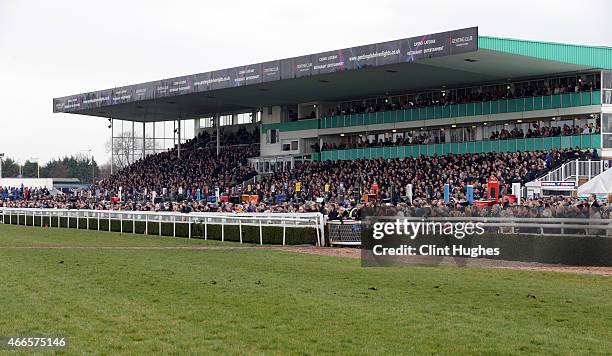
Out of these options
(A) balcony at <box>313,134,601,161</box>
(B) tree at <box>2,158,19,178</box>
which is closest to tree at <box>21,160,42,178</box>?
(B) tree at <box>2,158,19,178</box>

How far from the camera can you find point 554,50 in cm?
4256

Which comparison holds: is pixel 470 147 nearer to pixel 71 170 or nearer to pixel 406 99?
pixel 406 99

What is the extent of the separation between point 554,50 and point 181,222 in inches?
779

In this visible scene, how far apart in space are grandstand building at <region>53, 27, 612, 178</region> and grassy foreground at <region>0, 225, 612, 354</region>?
26259 millimetres

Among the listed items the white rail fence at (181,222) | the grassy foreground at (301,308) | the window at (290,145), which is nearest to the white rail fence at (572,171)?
the white rail fence at (181,222)

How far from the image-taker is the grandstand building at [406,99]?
44156mm

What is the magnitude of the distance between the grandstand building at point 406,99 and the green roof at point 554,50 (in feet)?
0.16

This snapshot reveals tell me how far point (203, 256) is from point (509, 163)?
1039 inches

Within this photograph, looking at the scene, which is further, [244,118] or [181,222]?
[244,118]

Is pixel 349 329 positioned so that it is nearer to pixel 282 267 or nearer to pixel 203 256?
pixel 282 267

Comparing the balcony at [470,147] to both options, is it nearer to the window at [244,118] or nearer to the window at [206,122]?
the window at [244,118]

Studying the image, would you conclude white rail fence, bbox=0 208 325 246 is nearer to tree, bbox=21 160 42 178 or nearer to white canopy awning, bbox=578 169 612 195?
white canopy awning, bbox=578 169 612 195

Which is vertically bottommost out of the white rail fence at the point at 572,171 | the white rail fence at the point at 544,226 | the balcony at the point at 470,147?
the white rail fence at the point at 544,226

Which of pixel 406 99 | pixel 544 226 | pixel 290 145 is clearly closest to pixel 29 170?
pixel 290 145
